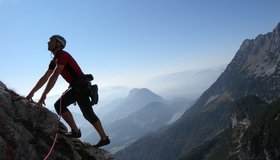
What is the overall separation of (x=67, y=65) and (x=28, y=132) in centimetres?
394

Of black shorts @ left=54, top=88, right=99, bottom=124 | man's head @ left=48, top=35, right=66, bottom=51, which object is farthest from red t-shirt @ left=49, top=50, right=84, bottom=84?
black shorts @ left=54, top=88, right=99, bottom=124

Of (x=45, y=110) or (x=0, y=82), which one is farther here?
(x=0, y=82)

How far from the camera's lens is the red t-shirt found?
42.9 feet

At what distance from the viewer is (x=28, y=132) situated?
15.2 metres

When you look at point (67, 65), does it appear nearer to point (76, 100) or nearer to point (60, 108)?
point (76, 100)

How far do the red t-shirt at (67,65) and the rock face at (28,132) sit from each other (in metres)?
2.98

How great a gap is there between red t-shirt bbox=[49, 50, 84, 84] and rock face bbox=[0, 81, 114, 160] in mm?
2980

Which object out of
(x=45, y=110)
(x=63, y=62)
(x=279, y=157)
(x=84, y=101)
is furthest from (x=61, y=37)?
(x=279, y=157)

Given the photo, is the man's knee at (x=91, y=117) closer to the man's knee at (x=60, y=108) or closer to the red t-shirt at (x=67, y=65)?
the man's knee at (x=60, y=108)

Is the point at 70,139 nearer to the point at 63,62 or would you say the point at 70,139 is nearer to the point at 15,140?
the point at 15,140

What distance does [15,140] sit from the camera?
14.2 meters

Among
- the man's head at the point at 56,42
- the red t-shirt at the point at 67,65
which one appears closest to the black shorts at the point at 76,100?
the red t-shirt at the point at 67,65

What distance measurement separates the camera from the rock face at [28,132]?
46.3ft

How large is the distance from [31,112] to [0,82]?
277 centimetres
